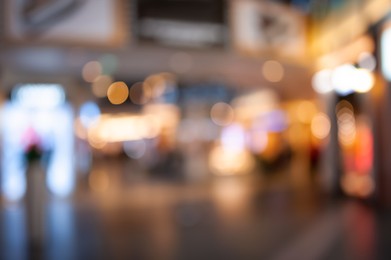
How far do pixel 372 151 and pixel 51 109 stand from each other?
21.7 ft

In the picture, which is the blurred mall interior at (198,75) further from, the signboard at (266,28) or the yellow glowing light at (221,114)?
the yellow glowing light at (221,114)

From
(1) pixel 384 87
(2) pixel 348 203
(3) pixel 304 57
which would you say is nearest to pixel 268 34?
(3) pixel 304 57

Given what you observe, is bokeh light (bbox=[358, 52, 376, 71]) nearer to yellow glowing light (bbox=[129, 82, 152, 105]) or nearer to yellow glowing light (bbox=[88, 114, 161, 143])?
yellow glowing light (bbox=[129, 82, 152, 105])

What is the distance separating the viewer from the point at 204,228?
605 cm

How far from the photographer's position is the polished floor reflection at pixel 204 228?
4746 mm

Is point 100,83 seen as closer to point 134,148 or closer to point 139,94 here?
point 139,94

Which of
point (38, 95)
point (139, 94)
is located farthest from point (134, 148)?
point (38, 95)

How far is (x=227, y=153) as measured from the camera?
17.2 m

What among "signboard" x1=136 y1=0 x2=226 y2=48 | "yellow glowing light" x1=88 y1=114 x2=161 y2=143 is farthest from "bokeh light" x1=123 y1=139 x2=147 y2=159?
"signboard" x1=136 y1=0 x2=226 y2=48

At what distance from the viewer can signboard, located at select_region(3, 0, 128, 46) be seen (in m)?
6.31

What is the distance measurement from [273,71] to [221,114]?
8.18 m

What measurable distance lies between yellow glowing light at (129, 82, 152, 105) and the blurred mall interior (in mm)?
9054

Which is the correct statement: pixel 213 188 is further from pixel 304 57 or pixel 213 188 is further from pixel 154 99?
pixel 154 99

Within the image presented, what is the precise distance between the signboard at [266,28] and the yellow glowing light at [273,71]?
51cm
